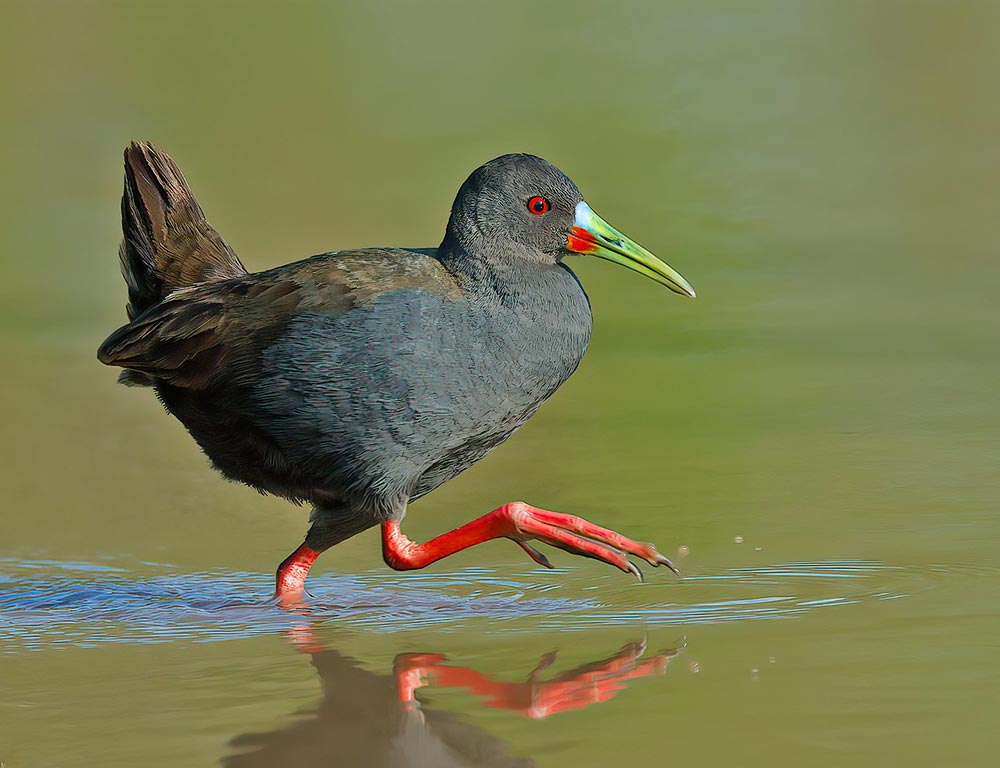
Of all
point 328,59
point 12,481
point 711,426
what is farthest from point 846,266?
point 328,59

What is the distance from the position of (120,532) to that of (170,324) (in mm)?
1604

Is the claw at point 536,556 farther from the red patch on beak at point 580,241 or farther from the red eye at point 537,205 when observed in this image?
the red eye at point 537,205

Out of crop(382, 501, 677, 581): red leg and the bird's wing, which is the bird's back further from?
crop(382, 501, 677, 581): red leg

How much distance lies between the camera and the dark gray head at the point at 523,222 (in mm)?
6773

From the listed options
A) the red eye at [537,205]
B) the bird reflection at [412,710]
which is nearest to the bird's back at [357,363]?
the red eye at [537,205]

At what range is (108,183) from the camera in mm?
16156

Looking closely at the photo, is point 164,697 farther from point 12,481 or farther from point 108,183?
point 108,183

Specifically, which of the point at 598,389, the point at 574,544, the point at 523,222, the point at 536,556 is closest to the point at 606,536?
the point at 574,544

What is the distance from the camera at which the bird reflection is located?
15.6 ft

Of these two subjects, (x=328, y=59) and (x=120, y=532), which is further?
(x=328, y=59)

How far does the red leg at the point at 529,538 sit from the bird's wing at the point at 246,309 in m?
0.86

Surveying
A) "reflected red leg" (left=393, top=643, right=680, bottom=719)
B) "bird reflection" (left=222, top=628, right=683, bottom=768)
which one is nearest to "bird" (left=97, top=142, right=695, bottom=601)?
"reflected red leg" (left=393, top=643, right=680, bottom=719)

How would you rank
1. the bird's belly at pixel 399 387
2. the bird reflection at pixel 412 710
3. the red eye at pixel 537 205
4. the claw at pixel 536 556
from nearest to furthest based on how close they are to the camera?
the bird reflection at pixel 412 710, the bird's belly at pixel 399 387, the claw at pixel 536 556, the red eye at pixel 537 205

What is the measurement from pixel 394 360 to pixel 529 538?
828mm
